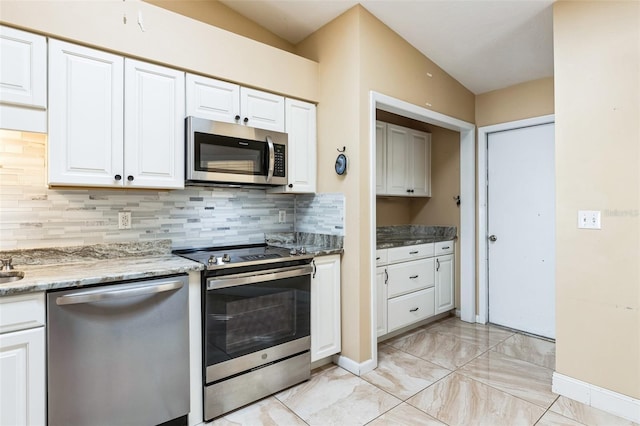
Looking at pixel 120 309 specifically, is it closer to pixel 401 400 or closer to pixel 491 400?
pixel 401 400

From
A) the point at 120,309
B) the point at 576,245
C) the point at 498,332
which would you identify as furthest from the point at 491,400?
the point at 120,309

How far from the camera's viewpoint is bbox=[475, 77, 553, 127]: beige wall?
10.6ft

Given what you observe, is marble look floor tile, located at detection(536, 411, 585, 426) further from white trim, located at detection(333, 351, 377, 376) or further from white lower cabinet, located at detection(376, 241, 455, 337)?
white lower cabinet, located at detection(376, 241, 455, 337)

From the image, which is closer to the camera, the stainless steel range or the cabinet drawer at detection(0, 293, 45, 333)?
the cabinet drawer at detection(0, 293, 45, 333)

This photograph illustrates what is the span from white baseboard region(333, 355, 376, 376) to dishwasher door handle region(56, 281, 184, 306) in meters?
1.43

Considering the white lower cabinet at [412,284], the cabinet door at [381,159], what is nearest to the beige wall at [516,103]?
the cabinet door at [381,159]

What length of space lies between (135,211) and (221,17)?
1.63 m

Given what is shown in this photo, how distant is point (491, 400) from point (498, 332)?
1403mm

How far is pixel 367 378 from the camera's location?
8.25ft

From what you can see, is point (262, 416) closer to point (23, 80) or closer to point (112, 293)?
point (112, 293)

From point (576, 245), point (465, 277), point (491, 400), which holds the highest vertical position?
point (576, 245)

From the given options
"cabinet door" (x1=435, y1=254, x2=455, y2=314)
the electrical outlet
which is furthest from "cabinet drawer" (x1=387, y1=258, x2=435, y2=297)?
the electrical outlet

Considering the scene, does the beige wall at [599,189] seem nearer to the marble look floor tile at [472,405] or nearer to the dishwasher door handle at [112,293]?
the marble look floor tile at [472,405]

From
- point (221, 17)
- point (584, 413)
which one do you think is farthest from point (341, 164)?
point (584, 413)
